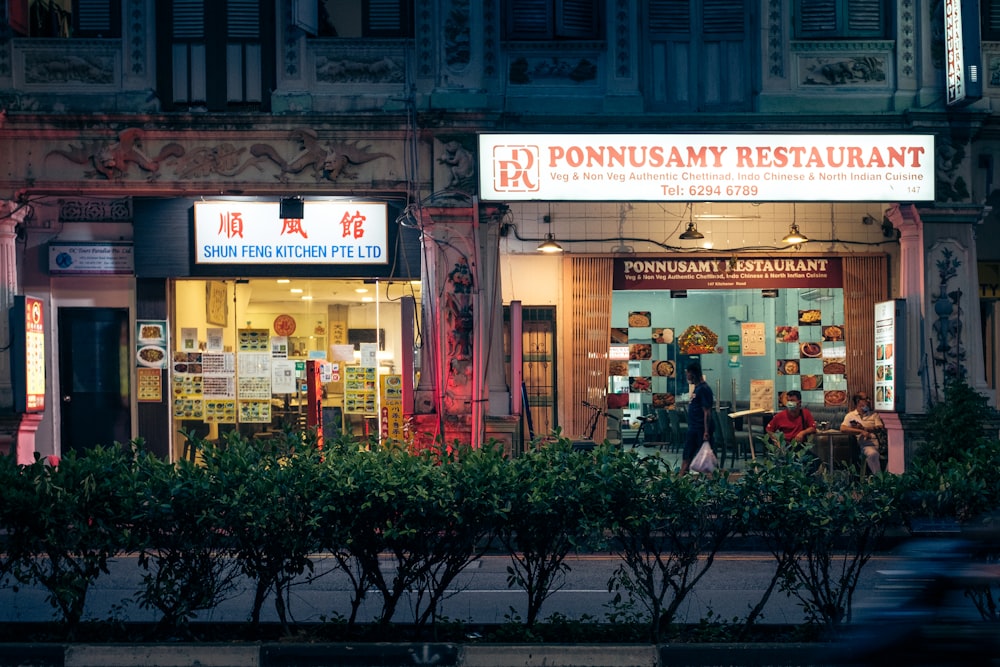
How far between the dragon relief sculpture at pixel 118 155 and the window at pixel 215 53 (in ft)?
2.49

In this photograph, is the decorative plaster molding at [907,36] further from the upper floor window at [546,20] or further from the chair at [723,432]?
the chair at [723,432]

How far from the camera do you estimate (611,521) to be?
692 centimetres

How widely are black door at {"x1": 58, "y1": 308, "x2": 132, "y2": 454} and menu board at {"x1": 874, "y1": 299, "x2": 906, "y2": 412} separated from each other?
1175 centimetres

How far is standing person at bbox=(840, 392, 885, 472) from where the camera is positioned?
52.9 ft

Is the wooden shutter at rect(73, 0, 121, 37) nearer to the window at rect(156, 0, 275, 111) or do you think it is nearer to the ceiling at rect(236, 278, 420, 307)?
the window at rect(156, 0, 275, 111)

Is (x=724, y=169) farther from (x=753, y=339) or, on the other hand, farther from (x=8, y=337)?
(x=8, y=337)

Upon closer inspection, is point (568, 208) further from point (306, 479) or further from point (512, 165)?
point (306, 479)

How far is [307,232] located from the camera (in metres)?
16.4

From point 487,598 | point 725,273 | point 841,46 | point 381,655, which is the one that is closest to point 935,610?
point 381,655

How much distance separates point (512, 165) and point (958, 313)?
22.9 ft

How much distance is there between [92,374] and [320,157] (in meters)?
5.30

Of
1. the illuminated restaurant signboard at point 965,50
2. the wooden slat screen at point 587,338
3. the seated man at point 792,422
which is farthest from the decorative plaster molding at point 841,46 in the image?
the seated man at point 792,422

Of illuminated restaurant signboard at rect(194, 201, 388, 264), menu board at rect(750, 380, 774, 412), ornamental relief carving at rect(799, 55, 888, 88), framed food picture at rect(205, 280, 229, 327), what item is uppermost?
ornamental relief carving at rect(799, 55, 888, 88)

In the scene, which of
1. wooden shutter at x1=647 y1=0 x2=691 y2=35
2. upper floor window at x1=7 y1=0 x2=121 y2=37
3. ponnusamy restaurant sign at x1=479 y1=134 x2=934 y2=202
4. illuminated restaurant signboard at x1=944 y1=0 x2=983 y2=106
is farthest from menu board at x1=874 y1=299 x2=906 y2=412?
upper floor window at x1=7 y1=0 x2=121 y2=37
